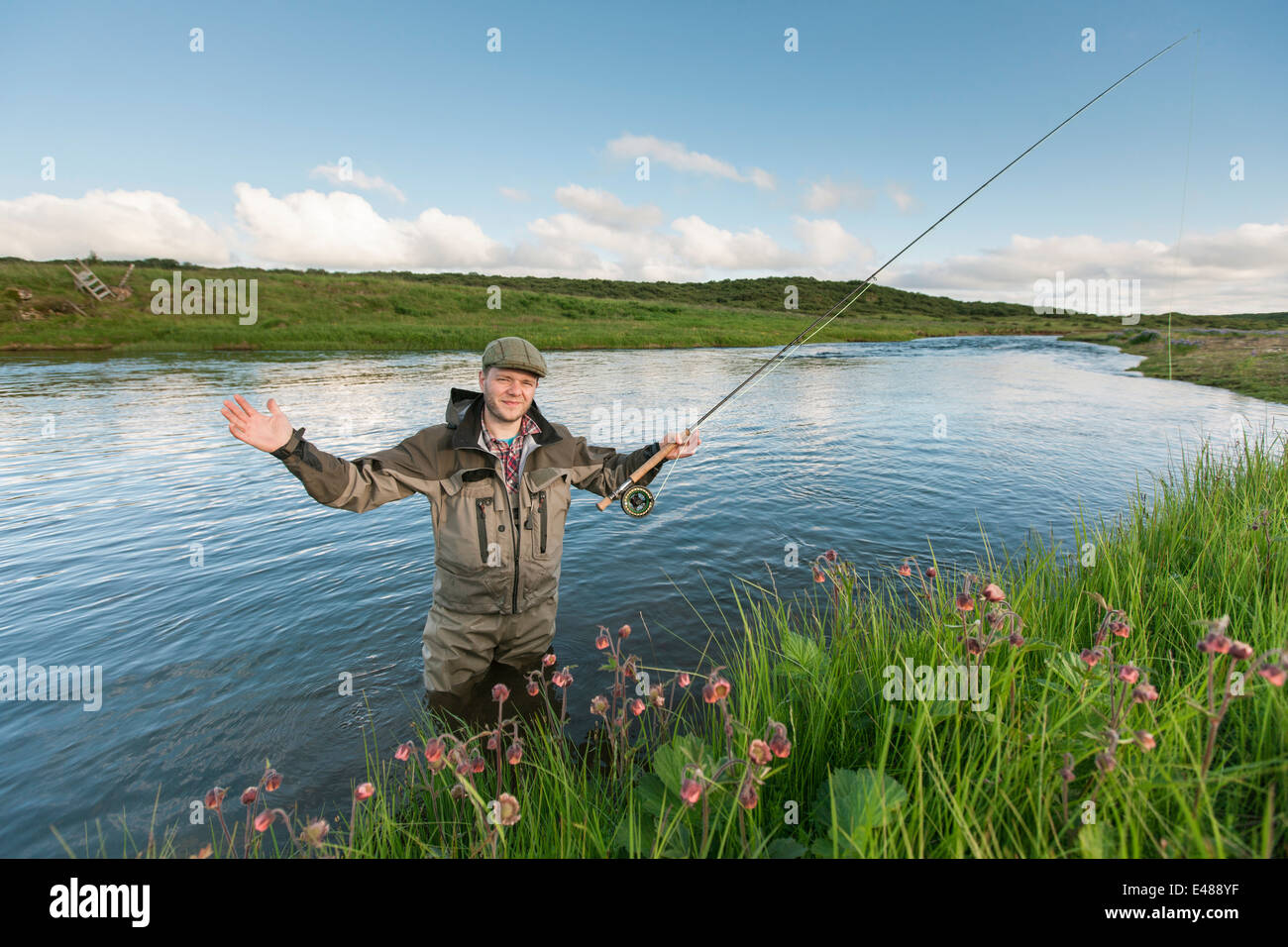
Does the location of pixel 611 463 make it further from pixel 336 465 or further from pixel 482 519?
pixel 336 465

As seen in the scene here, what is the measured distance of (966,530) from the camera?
33.9ft

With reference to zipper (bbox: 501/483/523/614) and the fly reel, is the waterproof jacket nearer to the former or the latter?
zipper (bbox: 501/483/523/614)

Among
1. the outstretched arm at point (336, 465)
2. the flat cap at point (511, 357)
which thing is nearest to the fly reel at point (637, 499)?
the flat cap at point (511, 357)

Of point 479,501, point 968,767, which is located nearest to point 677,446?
point 479,501

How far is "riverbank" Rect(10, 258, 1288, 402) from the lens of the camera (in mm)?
Answer: 41344

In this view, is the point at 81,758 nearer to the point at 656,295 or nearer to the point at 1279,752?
the point at 1279,752

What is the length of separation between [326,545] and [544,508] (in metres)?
7.10

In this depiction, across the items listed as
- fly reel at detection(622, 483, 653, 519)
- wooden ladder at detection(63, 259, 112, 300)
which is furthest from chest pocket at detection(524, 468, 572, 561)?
wooden ladder at detection(63, 259, 112, 300)

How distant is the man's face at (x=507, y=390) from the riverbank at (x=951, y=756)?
251 cm

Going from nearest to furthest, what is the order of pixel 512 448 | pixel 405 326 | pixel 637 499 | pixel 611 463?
pixel 512 448, pixel 637 499, pixel 611 463, pixel 405 326

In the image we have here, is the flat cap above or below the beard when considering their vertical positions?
above

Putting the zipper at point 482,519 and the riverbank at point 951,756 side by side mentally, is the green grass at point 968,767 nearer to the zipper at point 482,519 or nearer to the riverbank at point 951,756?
the riverbank at point 951,756

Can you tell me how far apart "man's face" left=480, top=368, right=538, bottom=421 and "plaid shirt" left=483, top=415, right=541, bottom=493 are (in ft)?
0.92

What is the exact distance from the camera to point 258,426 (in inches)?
160
